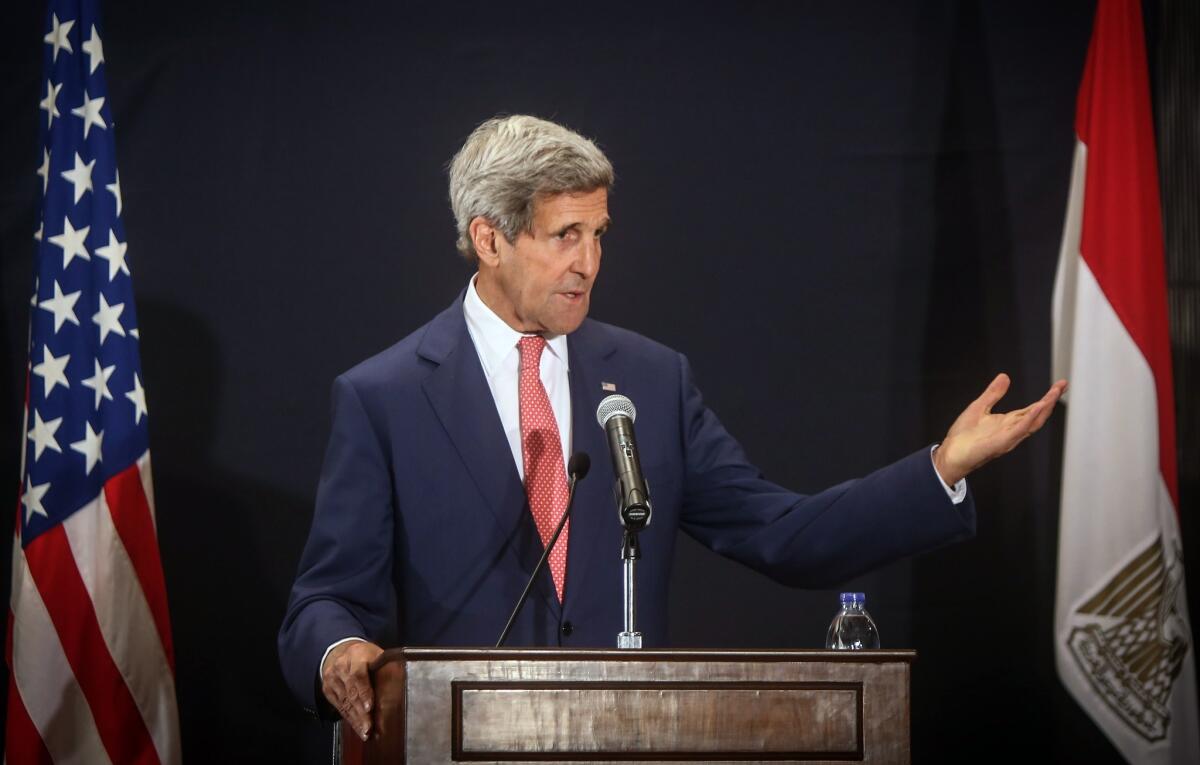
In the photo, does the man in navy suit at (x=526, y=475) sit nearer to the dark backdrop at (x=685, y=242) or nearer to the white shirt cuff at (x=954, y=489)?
the white shirt cuff at (x=954, y=489)

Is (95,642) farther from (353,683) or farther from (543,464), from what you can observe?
(353,683)

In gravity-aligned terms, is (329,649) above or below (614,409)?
below

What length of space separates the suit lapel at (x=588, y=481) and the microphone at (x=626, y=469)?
45 cm

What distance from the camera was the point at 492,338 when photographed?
2510 mm

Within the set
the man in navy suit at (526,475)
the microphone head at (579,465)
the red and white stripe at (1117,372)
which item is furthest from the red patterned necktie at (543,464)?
the red and white stripe at (1117,372)

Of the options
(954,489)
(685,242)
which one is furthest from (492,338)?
(685,242)

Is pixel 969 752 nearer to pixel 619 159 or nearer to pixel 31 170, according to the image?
pixel 619 159

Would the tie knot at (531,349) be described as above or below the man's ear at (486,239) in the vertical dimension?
below

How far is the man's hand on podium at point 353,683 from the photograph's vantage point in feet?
5.71

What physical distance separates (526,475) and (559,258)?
397mm

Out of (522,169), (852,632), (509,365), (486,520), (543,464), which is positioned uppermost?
(522,169)

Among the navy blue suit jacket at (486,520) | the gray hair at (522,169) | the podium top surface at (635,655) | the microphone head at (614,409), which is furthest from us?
the gray hair at (522,169)

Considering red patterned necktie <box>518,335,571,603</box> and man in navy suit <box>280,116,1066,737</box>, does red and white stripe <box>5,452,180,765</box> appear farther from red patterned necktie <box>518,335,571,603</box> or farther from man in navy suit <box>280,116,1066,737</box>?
red patterned necktie <box>518,335,571,603</box>

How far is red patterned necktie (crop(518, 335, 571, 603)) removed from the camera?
233 cm
